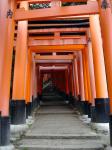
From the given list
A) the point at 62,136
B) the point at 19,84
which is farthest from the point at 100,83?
the point at 19,84

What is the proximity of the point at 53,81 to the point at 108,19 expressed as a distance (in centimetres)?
3497

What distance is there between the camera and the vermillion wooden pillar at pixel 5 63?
8344 mm

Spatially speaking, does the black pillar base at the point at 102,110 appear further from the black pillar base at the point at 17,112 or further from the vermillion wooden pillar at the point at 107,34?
the vermillion wooden pillar at the point at 107,34

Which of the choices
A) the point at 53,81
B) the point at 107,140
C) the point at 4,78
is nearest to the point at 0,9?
the point at 4,78

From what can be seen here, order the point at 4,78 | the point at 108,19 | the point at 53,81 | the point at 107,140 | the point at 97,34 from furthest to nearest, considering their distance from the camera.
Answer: the point at 53,81 < the point at 97,34 < the point at 107,140 < the point at 4,78 < the point at 108,19

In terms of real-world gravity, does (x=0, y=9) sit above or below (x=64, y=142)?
above

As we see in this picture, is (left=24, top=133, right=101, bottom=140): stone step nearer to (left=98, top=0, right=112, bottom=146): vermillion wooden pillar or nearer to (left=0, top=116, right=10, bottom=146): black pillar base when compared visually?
(left=0, top=116, right=10, bottom=146): black pillar base

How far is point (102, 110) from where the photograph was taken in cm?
1184

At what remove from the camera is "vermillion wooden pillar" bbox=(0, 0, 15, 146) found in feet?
27.4

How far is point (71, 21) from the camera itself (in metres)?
14.9

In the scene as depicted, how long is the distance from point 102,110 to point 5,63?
4825mm

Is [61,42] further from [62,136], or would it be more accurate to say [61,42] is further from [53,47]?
[62,136]

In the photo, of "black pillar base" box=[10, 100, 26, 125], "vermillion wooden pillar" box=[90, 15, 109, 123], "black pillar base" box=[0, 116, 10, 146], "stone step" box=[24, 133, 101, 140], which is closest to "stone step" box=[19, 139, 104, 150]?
"stone step" box=[24, 133, 101, 140]

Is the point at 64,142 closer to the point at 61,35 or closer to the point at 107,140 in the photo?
the point at 107,140
